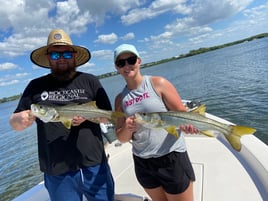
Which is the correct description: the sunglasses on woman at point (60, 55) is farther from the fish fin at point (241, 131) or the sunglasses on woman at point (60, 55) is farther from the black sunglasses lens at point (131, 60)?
the fish fin at point (241, 131)

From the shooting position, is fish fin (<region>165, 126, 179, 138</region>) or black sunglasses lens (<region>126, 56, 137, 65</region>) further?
black sunglasses lens (<region>126, 56, 137, 65</region>)

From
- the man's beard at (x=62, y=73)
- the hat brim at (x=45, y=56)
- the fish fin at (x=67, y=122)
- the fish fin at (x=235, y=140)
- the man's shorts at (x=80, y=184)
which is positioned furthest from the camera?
the hat brim at (x=45, y=56)

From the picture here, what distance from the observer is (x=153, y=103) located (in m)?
2.55

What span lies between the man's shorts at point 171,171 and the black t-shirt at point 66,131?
25.3 inches

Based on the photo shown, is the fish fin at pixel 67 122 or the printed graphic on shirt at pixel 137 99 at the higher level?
the printed graphic on shirt at pixel 137 99

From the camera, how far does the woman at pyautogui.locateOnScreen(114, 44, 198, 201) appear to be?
2553 millimetres

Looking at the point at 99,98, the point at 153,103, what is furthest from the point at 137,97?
the point at 99,98

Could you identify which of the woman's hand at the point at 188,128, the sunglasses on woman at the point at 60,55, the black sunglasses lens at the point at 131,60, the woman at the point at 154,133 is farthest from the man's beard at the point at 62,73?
the woman's hand at the point at 188,128

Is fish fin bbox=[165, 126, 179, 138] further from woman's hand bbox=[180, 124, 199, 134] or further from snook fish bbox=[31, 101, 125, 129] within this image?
snook fish bbox=[31, 101, 125, 129]

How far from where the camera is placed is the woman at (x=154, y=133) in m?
2.55

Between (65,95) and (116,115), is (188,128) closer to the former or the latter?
(116,115)

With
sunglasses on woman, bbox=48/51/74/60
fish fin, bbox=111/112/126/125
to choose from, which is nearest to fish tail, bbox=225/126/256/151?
fish fin, bbox=111/112/126/125

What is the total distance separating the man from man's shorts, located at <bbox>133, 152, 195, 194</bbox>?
62 centimetres

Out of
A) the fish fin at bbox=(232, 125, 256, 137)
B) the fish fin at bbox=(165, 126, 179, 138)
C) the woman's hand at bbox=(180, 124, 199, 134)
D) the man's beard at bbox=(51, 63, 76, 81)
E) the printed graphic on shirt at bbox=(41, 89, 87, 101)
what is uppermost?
the man's beard at bbox=(51, 63, 76, 81)
